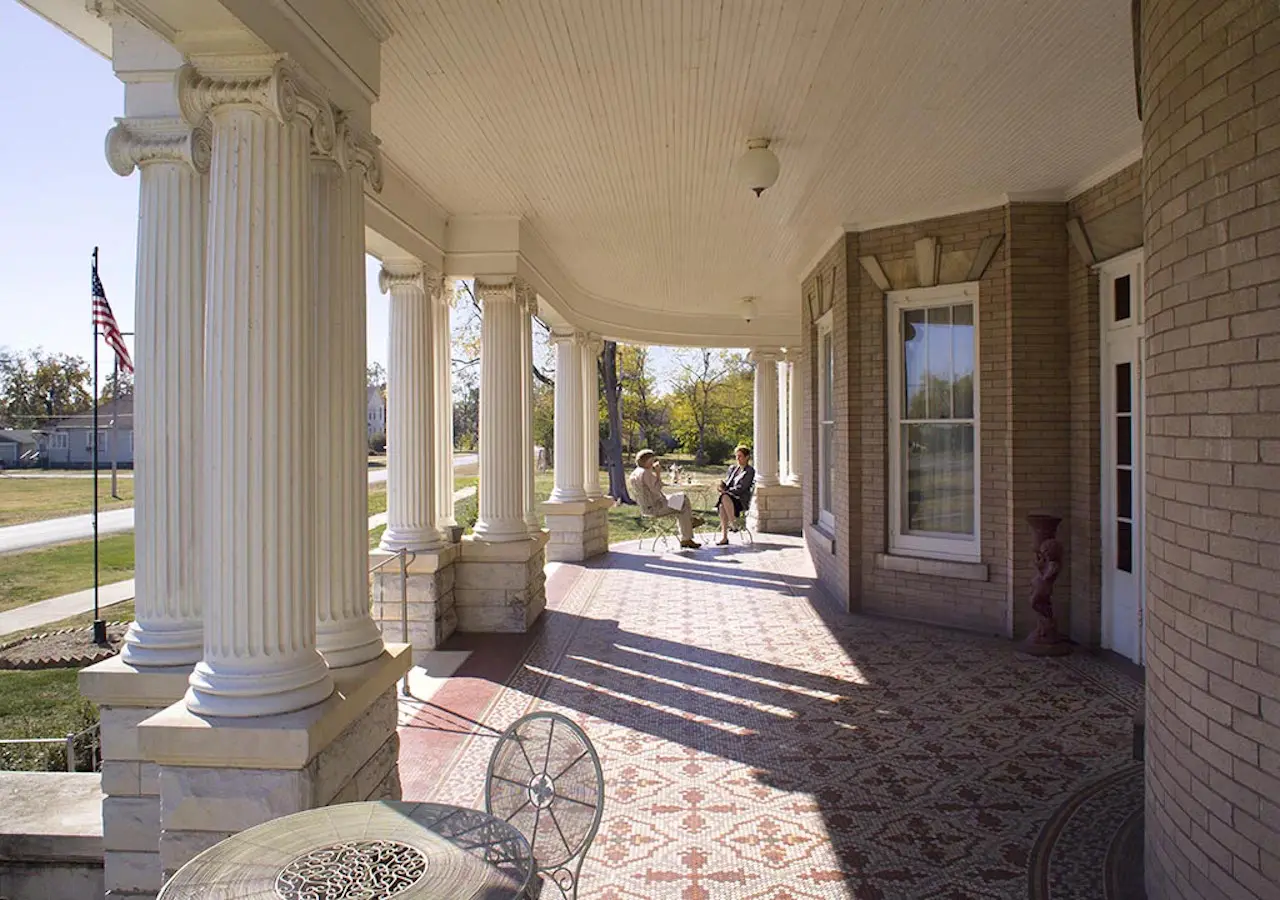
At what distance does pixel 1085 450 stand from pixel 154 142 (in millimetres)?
6572

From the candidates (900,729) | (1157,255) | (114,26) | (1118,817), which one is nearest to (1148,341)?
(1157,255)

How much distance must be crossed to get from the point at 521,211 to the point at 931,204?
3585mm

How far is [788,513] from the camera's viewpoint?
15.3m

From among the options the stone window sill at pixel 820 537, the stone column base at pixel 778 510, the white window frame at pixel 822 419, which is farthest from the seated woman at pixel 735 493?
the white window frame at pixel 822 419

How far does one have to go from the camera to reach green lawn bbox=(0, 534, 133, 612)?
11.1m

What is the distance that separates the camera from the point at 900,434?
7902 mm

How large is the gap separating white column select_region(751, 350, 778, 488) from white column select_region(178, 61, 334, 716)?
41.5 ft

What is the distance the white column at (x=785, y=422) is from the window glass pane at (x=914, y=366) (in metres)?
7.85

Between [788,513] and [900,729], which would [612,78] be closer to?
[900,729]

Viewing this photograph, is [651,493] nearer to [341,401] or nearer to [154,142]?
[341,401]

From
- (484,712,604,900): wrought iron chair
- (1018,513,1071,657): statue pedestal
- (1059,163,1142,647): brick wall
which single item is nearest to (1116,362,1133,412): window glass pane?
(1059,163,1142,647): brick wall

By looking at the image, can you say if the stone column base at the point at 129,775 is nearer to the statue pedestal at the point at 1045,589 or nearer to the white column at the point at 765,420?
the statue pedestal at the point at 1045,589

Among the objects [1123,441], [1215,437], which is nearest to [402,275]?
[1123,441]

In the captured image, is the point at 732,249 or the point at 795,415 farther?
the point at 795,415
